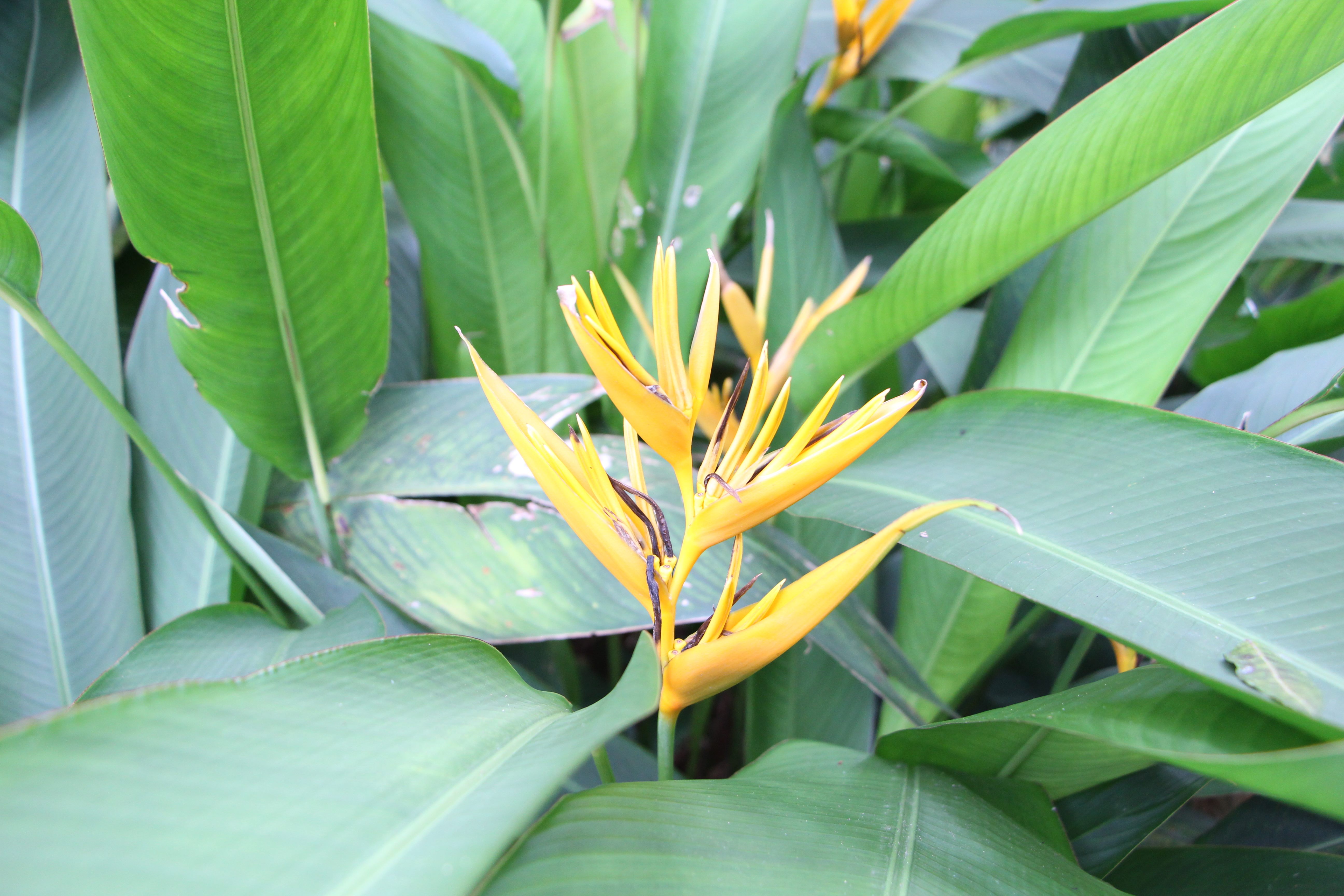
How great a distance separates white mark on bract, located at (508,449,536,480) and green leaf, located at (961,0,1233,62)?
563mm

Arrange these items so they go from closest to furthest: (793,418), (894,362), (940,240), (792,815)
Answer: (792,815)
(940,240)
(793,418)
(894,362)

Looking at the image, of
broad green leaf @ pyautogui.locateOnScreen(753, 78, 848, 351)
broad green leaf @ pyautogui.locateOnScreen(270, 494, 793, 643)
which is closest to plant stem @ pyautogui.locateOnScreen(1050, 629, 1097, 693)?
broad green leaf @ pyautogui.locateOnScreen(270, 494, 793, 643)

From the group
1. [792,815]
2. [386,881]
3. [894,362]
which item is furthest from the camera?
[894,362]

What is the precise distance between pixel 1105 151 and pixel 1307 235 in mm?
328

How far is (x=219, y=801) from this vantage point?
0.71 ft

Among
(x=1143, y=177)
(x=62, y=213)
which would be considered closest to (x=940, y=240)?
(x=1143, y=177)

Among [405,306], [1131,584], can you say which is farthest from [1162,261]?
[405,306]

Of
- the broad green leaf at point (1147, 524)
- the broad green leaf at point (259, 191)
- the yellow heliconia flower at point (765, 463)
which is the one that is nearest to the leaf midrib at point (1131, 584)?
the broad green leaf at point (1147, 524)

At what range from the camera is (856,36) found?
0.73m

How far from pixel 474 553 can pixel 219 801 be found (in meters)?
0.28

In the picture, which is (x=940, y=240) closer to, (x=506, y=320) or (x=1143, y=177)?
(x=1143, y=177)

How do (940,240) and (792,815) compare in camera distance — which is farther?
(940,240)

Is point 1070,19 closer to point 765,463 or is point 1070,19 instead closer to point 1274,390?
point 1274,390

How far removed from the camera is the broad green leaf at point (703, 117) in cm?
66
